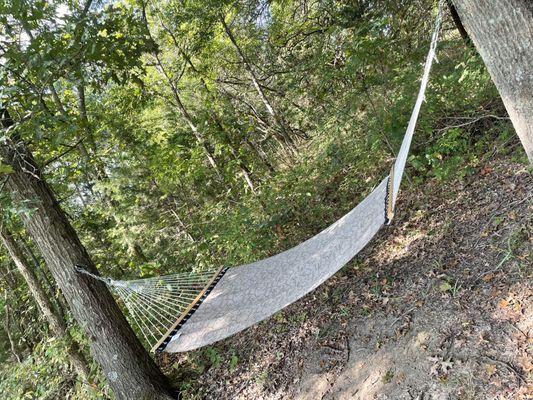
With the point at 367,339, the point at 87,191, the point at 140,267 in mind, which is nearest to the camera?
the point at 367,339

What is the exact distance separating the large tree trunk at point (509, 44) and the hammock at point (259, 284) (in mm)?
326

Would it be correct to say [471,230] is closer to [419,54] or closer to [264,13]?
[419,54]

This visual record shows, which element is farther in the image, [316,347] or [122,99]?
[122,99]

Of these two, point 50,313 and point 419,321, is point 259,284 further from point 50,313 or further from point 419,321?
point 50,313

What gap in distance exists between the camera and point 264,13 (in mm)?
4227

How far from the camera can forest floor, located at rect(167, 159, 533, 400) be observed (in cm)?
177

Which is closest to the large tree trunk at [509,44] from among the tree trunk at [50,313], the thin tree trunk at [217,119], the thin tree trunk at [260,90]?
the thin tree trunk at [217,119]

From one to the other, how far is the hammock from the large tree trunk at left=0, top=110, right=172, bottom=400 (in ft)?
0.42

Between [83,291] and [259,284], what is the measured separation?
1207 mm

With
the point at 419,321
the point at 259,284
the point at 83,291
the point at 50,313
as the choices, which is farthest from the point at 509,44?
the point at 50,313

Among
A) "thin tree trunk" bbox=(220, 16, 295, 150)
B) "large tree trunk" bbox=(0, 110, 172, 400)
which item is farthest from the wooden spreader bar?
"thin tree trunk" bbox=(220, 16, 295, 150)

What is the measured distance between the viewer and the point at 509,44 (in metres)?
1.25

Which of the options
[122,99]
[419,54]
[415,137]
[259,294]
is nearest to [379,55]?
[419,54]

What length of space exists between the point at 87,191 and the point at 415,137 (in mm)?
4082
